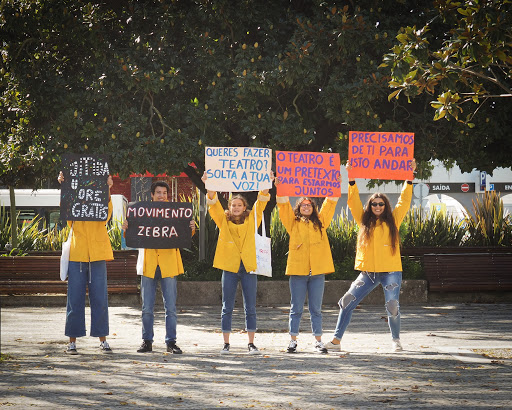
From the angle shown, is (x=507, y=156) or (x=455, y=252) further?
(x=455, y=252)

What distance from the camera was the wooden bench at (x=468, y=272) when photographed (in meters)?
14.7

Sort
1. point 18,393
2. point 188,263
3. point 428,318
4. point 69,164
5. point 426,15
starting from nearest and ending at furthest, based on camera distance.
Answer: point 18,393 < point 69,164 < point 428,318 < point 426,15 < point 188,263

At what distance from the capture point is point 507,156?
1424 centimetres

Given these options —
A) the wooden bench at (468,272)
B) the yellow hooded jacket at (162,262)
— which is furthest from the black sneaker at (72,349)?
the wooden bench at (468,272)

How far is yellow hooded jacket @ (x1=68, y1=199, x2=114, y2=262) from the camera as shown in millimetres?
8656

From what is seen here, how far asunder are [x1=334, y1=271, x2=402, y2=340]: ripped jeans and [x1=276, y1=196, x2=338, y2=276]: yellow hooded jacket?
36 centimetres

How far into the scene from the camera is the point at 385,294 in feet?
28.4

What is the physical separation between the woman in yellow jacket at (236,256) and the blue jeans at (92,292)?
131 centimetres

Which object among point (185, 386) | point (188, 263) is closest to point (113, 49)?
point (188, 263)

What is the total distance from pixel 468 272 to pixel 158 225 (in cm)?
783

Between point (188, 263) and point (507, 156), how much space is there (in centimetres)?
642

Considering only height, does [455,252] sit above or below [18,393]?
above

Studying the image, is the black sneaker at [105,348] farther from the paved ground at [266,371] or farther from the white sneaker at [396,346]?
the white sneaker at [396,346]

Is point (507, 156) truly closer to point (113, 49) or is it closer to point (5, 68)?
point (113, 49)
